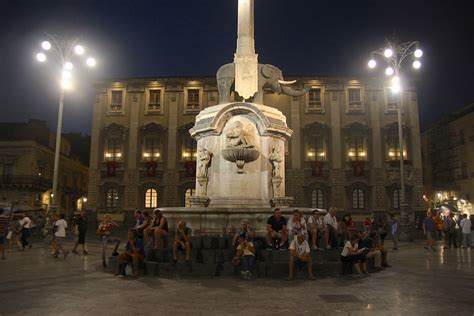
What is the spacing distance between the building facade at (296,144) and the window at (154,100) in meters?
0.10

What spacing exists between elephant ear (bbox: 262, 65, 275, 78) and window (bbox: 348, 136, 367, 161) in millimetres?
27364

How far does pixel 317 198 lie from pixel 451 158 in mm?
19600

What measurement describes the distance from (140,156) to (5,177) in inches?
618

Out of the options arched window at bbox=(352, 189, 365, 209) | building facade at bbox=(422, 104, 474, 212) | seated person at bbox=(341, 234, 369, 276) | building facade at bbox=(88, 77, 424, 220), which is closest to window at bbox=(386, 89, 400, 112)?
building facade at bbox=(88, 77, 424, 220)

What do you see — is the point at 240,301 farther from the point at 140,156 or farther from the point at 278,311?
the point at 140,156

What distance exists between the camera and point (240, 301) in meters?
7.77

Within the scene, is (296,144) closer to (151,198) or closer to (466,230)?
(151,198)

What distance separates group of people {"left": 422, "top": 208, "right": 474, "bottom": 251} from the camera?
19.3m

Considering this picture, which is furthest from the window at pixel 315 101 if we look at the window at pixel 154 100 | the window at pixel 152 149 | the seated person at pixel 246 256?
the seated person at pixel 246 256

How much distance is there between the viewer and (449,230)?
67.9ft

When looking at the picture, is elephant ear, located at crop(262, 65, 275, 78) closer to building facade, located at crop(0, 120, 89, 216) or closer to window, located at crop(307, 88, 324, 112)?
window, located at crop(307, 88, 324, 112)

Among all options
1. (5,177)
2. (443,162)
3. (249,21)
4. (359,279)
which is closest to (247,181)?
(359,279)

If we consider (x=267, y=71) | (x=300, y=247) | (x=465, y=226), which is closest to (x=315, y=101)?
(x=465, y=226)

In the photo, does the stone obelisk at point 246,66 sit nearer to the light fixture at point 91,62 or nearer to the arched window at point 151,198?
the light fixture at point 91,62
